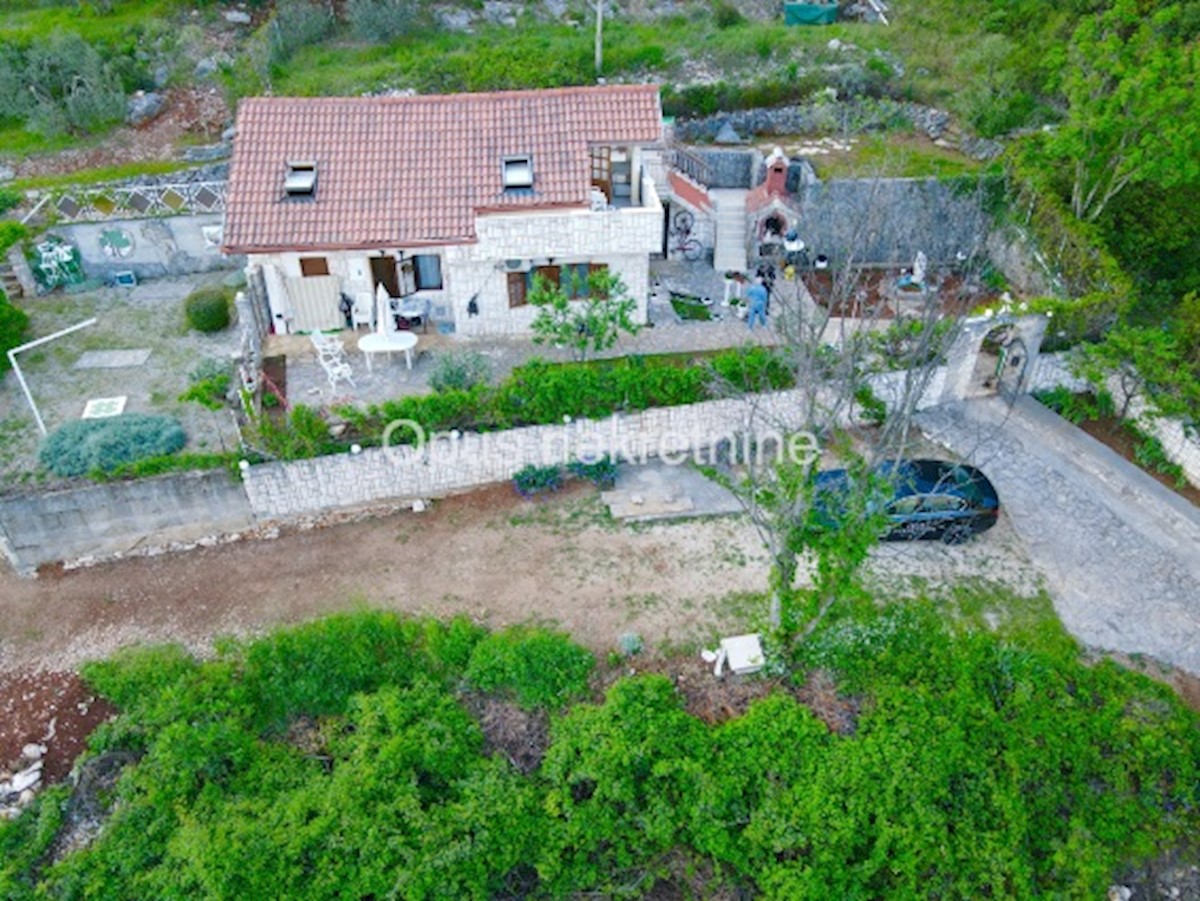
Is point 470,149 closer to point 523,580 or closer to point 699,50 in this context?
point 523,580

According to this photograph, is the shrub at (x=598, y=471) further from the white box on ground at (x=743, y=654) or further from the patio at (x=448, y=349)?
the white box on ground at (x=743, y=654)

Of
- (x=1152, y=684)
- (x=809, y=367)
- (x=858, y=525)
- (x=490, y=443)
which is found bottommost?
Answer: (x=1152, y=684)

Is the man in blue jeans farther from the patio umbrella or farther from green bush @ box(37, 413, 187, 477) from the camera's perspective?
green bush @ box(37, 413, 187, 477)

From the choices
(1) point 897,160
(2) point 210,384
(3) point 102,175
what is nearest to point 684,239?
(1) point 897,160

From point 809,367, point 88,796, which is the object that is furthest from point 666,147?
point 88,796

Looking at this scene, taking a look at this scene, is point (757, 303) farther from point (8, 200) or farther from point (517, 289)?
point (8, 200)
